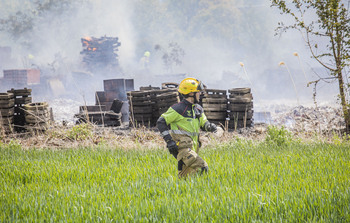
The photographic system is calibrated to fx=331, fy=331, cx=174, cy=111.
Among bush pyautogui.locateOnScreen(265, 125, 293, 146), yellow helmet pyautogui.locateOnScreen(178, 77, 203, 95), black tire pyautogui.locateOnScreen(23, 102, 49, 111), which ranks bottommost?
bush pyautogui.locateOnScreen(265, 125, 293, 146)

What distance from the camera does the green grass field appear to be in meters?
3.23

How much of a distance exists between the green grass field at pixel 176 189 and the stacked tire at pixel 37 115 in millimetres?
3908

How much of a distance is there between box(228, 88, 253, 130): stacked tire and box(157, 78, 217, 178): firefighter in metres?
6.52

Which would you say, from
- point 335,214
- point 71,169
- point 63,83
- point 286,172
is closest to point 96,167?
point 71,169

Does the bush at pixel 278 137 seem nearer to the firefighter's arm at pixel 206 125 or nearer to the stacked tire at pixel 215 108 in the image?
the firefighter's arm at pixel 206 125

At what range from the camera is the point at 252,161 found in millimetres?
5551

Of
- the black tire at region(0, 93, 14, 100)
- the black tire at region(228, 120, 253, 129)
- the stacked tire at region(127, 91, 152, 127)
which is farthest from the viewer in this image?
the stacked tire at region(127, 91, 152, 127)

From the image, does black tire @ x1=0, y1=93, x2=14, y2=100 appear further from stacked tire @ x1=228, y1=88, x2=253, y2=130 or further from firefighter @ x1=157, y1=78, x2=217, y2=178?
firefighter @ x1=157, y1=78, x2=217, y2=178

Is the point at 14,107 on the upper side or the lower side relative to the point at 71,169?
upper

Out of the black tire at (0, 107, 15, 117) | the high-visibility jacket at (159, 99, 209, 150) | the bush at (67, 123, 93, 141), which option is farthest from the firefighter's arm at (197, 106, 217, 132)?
the black tire at (0, 107, 15, 117)

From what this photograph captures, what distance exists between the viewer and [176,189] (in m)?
3.98

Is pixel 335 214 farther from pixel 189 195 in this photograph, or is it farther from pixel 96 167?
pixel 96 167

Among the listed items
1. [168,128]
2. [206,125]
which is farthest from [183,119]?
[206,125]

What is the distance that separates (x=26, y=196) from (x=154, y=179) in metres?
1.61
